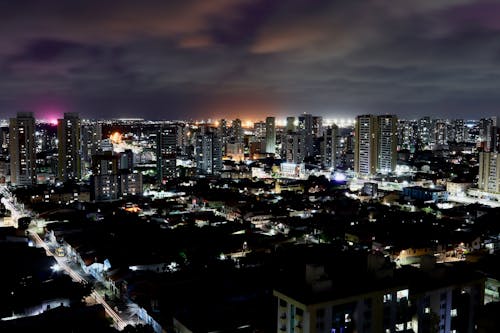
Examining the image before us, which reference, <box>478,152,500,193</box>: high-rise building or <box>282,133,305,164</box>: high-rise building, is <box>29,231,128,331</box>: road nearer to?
<box>478,152,500,193</box>: high-rise building

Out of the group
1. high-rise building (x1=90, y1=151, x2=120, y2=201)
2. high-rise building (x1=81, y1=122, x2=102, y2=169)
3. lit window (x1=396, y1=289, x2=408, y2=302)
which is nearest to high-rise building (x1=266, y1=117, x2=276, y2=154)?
high-rise building (x1=81, y1=122, x2=102, y2=169)

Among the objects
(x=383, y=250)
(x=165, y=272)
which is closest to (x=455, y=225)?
(x=383, y=250)

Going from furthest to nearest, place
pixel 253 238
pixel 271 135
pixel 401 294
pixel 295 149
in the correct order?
1. pixel 271 135
2. pixel 295 149
3. pixel 253 238
4. pixel 401 294

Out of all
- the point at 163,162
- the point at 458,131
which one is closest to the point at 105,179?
the point at 163,162

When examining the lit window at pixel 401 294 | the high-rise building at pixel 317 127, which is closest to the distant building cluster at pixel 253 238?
the lit window at pixel 401 294

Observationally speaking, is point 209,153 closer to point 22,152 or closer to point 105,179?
point 105,179

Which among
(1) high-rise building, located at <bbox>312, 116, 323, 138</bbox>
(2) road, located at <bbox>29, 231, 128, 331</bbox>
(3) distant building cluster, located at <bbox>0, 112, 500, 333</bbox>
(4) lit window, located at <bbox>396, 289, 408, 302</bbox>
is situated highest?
(1) high-rise building, located at <bbox>312, 116, 323, 138</bbox>
